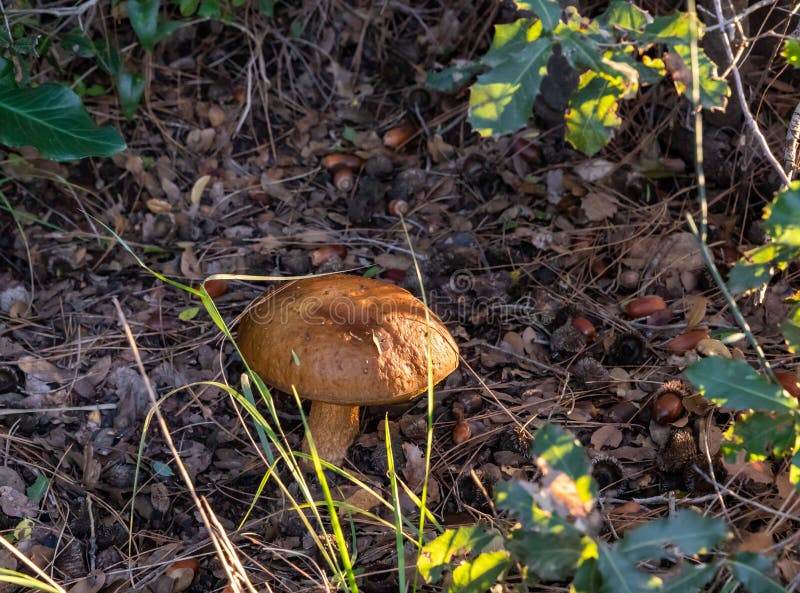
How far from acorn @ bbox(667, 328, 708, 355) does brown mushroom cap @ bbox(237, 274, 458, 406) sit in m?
1.04

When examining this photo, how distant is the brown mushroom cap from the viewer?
8.00ft

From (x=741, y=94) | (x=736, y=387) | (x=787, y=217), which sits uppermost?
(x=741, y=94)

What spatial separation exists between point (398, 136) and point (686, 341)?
1.92m

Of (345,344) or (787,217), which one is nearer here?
(787,217)

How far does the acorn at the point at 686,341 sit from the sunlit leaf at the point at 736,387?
1.17 metres

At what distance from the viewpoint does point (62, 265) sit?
3547mm

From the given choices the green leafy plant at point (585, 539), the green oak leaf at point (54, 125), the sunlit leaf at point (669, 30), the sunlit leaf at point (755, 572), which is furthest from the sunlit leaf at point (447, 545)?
the green oak leaf at point (54, 125)

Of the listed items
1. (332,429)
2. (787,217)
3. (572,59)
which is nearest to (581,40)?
(572,59)

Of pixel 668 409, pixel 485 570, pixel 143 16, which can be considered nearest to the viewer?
pixel 485 570

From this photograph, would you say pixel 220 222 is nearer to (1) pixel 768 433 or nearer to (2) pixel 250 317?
(2) pixel 250 317

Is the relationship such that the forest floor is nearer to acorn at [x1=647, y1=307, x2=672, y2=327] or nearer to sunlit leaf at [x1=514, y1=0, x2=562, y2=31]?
acorn at [x1=647, y1=307, x2=672, y2=327]

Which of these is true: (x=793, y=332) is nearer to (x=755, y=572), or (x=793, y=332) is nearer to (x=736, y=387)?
(x=736, y=387)

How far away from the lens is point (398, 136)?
411cm

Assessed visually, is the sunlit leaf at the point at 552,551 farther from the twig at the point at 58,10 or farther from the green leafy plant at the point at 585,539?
the twig at the point at 58,10
